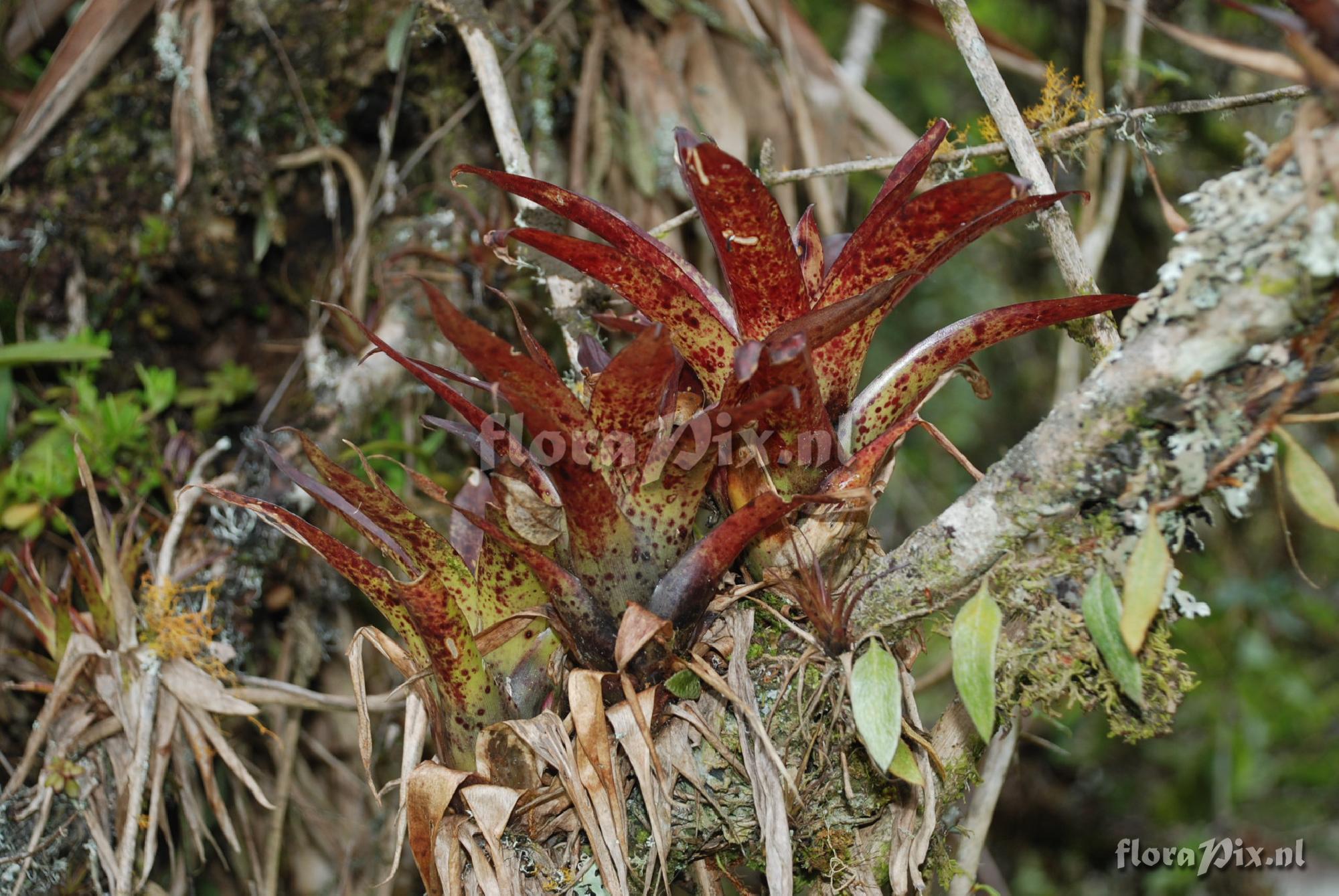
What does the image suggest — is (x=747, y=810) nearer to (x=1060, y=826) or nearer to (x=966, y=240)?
(x=966, y=240)

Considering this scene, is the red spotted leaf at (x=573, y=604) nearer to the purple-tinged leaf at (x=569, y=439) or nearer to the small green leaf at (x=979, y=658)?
the purple-tinged leaf at (x=569, y=439)

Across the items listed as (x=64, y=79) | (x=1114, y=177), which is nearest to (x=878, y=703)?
(x=1114, y=177)

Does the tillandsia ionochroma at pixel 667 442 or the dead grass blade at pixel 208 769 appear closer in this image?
the tillandsia ionochroma at pixel 667 442

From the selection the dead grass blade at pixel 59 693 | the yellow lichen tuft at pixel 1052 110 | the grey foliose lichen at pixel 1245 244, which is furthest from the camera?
the dead grass blade at pixel 59 693

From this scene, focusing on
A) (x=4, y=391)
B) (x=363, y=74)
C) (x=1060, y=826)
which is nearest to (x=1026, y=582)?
(x=363, y=74)

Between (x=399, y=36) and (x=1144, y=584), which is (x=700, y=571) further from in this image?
(x=399, y=36)

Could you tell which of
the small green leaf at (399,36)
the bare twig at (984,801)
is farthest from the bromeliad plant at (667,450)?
the small green leaf at (399,36)

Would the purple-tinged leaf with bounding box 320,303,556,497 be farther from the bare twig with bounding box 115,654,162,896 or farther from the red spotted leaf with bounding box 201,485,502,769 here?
the bare twig with bounding box 115,654,162,896
